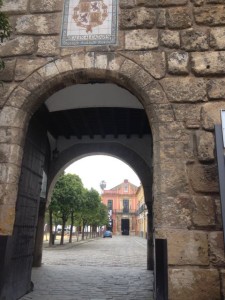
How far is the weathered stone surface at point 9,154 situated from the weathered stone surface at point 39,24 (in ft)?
4.80

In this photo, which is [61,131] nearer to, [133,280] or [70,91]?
[70,91]

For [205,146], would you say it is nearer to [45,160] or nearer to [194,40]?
[194,40]

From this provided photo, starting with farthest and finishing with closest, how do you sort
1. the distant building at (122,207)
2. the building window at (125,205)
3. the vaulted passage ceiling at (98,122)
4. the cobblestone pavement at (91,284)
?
the building window at (125,205) → the distant building at (122,207) → the vaulted passage ceiling at (98,122) → the cobblestone pavement at (91,284)

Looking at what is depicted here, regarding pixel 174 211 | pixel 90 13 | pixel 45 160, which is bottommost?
pixel 174 211

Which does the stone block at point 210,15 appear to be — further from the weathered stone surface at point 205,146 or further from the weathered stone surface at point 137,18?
the weathered stone surface at point 205,146

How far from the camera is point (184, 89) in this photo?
3291 mm

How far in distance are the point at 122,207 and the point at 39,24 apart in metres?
54.0

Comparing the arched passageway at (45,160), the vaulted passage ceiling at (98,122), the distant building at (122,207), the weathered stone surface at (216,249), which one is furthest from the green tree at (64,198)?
the distant building at (122,207)

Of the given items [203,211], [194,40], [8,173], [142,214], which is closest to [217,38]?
[194,40]

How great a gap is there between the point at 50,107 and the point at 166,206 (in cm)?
336

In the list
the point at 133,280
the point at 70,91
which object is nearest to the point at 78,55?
the point at 70,91

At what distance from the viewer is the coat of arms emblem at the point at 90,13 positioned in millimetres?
3682

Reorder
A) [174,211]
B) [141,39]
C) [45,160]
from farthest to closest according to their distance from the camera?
[45,160], [141,39], [174,211]

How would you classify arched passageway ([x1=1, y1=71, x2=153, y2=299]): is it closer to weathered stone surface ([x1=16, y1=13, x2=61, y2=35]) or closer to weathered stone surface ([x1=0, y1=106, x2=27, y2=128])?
weathered stone surface ([x1=0, y1=106, x2=27, y2=128])
